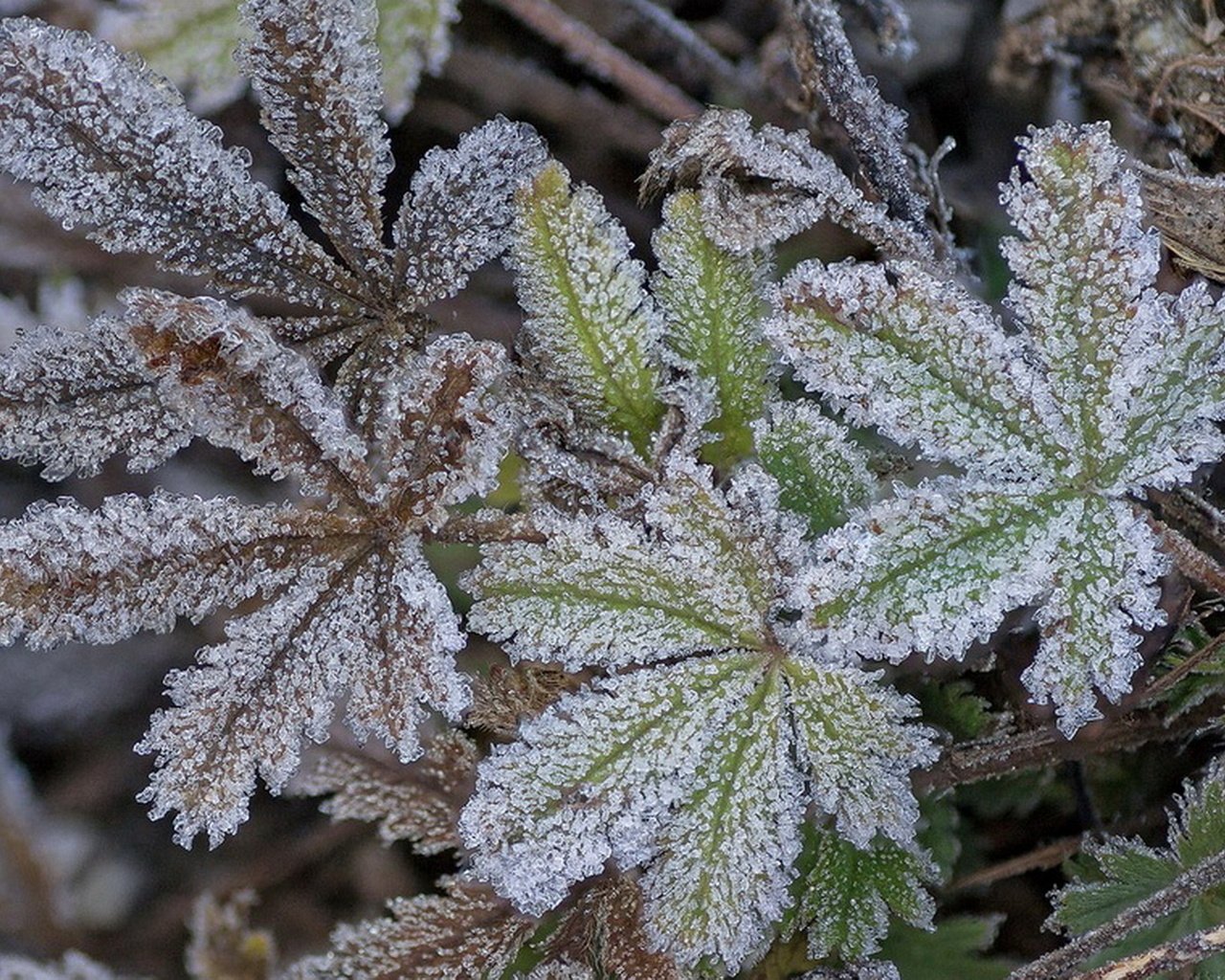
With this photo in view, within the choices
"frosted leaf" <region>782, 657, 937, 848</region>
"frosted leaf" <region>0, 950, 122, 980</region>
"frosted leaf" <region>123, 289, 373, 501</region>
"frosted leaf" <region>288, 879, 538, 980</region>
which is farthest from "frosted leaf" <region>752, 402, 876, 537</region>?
"frosted leaf" <region>0, 950, 122, 980</region>

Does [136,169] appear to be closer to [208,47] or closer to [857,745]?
[208,47]

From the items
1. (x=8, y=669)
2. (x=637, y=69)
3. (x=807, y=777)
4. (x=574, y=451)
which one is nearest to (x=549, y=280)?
(x=574, y=451)

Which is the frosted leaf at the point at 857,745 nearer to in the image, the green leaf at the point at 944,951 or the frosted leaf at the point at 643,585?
the frosted leaf at the point at 643,585

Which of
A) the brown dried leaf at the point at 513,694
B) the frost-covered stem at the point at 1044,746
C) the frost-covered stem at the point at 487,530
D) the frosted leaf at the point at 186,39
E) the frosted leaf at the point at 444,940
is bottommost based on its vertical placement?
the frost-covered stem at the point at 1044,746

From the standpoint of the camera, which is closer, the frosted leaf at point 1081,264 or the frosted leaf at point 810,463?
the frosted leaf at point 1081,264

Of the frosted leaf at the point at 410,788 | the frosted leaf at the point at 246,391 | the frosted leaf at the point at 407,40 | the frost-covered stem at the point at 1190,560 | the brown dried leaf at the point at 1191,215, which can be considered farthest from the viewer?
the frosted leaf at the point at 407,40

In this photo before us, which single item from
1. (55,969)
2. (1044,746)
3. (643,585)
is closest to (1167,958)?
(1044,746)

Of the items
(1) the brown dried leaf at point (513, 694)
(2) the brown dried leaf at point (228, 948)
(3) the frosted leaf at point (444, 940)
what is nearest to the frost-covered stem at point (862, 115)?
(1) the brown dried leaf at point (513, 694)
